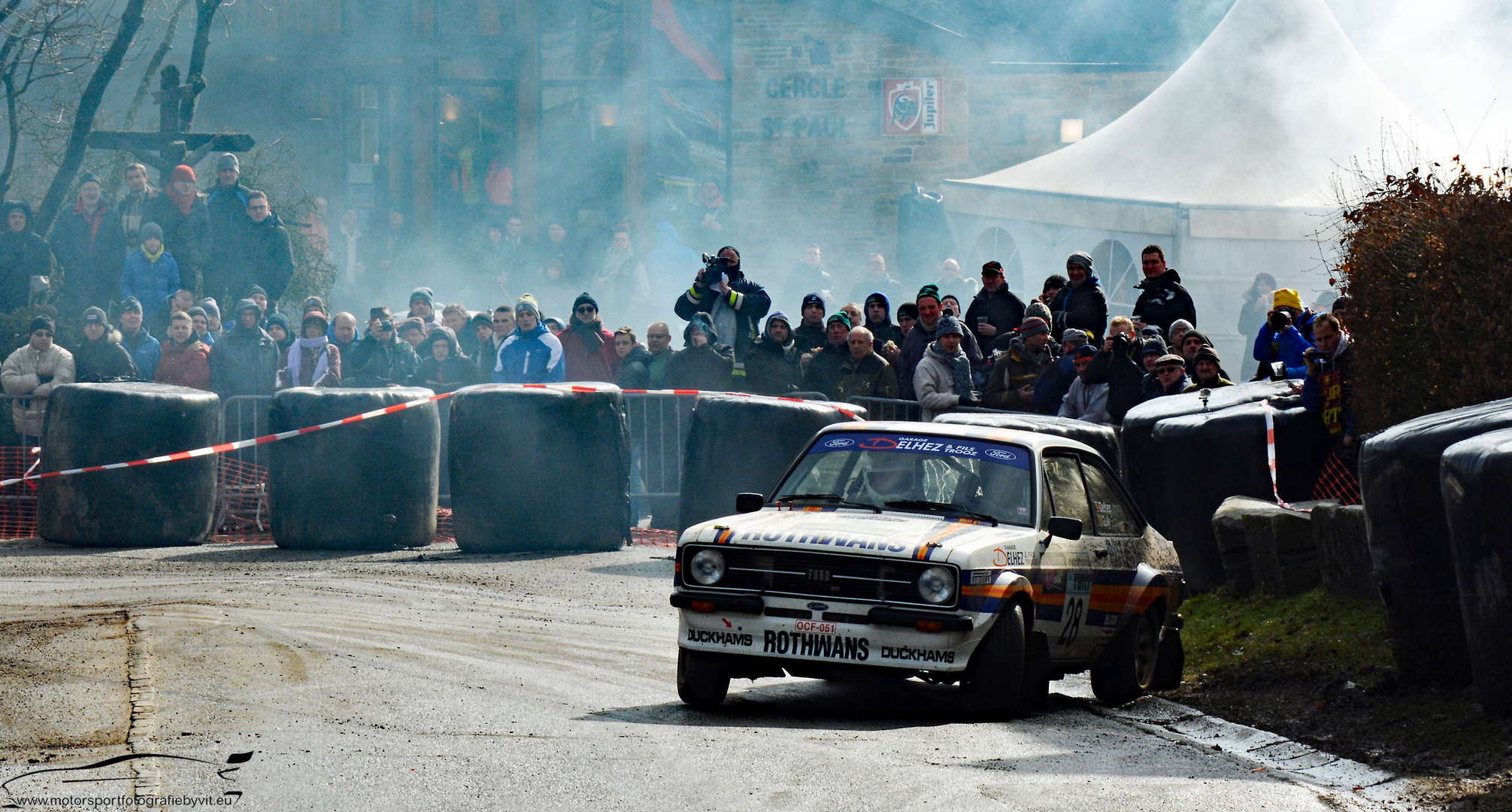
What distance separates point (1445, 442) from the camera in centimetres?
783

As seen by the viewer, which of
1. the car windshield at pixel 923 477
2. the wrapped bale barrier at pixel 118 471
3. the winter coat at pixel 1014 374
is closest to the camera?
the car windshield at pixel 923 477

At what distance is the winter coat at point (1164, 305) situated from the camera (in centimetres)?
1502

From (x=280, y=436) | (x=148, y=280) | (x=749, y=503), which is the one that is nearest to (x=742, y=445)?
(x=280, y=436)

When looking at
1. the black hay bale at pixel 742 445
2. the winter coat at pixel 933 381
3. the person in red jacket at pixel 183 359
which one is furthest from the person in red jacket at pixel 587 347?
the winter coat at pixel 933 381

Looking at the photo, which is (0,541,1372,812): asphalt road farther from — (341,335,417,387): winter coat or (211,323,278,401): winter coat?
(341,335,417,387): winter coat

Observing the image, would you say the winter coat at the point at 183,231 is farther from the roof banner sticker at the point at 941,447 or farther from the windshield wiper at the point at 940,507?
the windshield wiper at the point at 940,507

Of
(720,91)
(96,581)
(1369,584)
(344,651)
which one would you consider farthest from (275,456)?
(720,91)

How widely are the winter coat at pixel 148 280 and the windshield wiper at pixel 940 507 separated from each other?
1236 centimetres

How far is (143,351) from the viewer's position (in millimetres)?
16469

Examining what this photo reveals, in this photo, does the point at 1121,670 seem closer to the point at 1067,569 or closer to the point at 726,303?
the point at 1067,569

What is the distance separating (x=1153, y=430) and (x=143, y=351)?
32.7 ft

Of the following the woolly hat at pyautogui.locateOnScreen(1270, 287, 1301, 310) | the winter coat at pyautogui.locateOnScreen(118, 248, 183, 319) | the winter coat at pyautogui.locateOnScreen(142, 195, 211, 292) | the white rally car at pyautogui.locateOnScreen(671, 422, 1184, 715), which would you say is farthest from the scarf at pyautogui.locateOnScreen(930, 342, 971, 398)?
the winter coat at pyautogui.locateOnScreen(142, 195, 211, 292)

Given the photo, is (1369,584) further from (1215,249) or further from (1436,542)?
(1215,249)

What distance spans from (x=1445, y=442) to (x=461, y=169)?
31128mm
